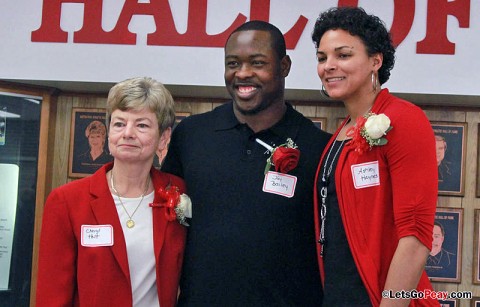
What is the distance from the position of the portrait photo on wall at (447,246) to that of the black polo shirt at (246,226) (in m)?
1.46

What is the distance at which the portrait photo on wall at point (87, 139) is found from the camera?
4.57m

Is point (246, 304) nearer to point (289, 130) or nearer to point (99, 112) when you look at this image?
point (289, 130)

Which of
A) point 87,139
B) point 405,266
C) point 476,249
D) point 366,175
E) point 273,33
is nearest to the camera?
point 405,266

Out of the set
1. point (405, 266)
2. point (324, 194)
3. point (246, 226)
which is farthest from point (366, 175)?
point (246, 226)

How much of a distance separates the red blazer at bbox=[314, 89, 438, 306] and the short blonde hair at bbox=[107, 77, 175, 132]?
834mm

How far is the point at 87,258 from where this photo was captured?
9.72ft

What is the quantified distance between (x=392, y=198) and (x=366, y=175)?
13cm

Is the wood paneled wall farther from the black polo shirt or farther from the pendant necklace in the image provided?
the pendant necklace

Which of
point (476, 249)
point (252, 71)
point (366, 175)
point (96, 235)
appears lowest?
point (476, 249)

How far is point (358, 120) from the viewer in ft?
9.23

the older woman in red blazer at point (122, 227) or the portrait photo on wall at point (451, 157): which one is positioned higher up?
the portrait photo on wall at point (451, 157)

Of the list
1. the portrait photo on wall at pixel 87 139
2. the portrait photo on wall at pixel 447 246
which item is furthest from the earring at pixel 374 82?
Answer: the portrait photo on wall at pixel 87 139

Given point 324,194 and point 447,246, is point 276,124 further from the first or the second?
point 447,246

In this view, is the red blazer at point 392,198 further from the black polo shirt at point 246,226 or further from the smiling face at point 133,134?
the smiling face at point 133,134
